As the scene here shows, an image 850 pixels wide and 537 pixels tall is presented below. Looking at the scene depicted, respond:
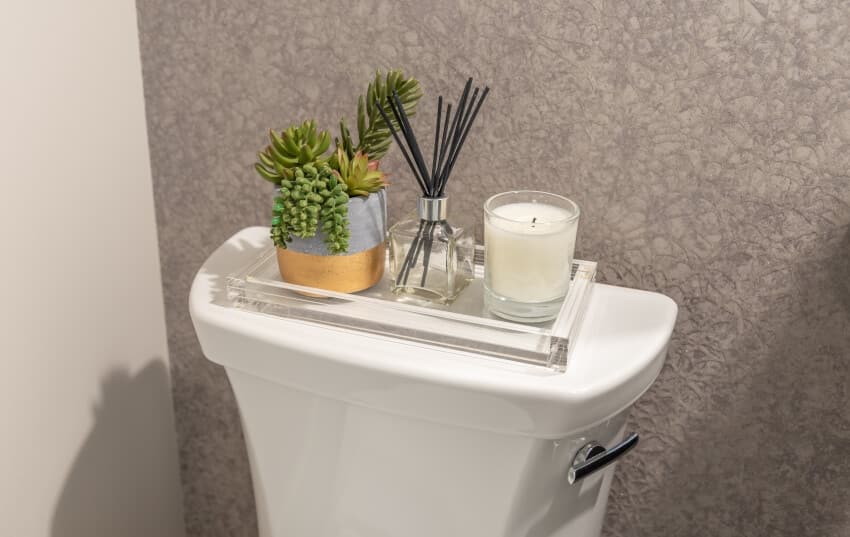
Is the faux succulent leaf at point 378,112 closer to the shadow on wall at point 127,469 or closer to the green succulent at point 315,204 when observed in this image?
the green succulent at point 315,204

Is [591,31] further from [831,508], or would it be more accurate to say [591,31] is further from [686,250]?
[831,508]

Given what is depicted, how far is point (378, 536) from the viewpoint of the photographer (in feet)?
2.36

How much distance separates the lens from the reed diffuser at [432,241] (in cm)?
66

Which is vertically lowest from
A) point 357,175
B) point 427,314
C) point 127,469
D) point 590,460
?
point 127,469

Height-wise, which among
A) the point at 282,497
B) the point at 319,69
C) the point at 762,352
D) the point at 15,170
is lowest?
the point at 282,497

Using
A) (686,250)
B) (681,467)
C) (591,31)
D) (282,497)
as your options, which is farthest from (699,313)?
(282,497)

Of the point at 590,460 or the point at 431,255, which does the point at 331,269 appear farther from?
the point at 590,460

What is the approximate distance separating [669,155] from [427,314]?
0.27 metres

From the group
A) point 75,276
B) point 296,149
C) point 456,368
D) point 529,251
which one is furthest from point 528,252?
point 75,276

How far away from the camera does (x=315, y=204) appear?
647 mm

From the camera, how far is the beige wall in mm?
745

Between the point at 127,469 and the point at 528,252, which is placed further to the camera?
the point at 127,469

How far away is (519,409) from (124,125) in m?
0.54

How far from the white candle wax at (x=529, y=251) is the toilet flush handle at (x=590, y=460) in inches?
5.2
